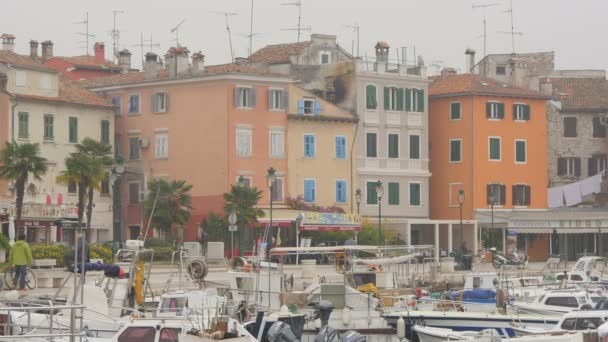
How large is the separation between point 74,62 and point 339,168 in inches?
801

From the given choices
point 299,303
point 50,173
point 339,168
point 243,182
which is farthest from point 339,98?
point 299,303

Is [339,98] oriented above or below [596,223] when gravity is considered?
above

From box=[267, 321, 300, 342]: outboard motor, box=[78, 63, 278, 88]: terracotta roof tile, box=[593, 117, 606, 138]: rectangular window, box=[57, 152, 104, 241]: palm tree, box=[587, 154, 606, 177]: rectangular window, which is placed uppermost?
box=[78, 63, 278, 88]: terracotta roof tile

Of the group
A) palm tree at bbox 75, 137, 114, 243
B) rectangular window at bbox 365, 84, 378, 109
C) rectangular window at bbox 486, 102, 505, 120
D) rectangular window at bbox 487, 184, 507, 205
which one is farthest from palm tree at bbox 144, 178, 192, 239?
rectangular window at bbox 486, 102, 505, 120

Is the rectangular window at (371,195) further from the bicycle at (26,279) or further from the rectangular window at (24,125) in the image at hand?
the bicycle at (26,279)

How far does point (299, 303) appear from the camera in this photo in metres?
42.8

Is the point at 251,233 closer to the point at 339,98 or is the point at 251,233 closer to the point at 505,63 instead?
the point at 339,98

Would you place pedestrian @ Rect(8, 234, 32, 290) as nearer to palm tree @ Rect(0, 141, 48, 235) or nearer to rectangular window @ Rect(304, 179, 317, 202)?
palm tree @ Rect(0, 141, 48, 235)

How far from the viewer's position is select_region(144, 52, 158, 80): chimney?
257 feet

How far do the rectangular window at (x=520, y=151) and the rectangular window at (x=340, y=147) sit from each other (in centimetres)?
1044

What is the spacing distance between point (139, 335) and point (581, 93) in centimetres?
6317

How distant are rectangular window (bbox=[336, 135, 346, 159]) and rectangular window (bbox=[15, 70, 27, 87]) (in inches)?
610

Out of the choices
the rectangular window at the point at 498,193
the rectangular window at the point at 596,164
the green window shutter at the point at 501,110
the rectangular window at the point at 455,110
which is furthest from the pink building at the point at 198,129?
the rectangular window at the point at 596,164

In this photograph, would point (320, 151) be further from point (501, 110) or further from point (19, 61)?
point (19, 61)
